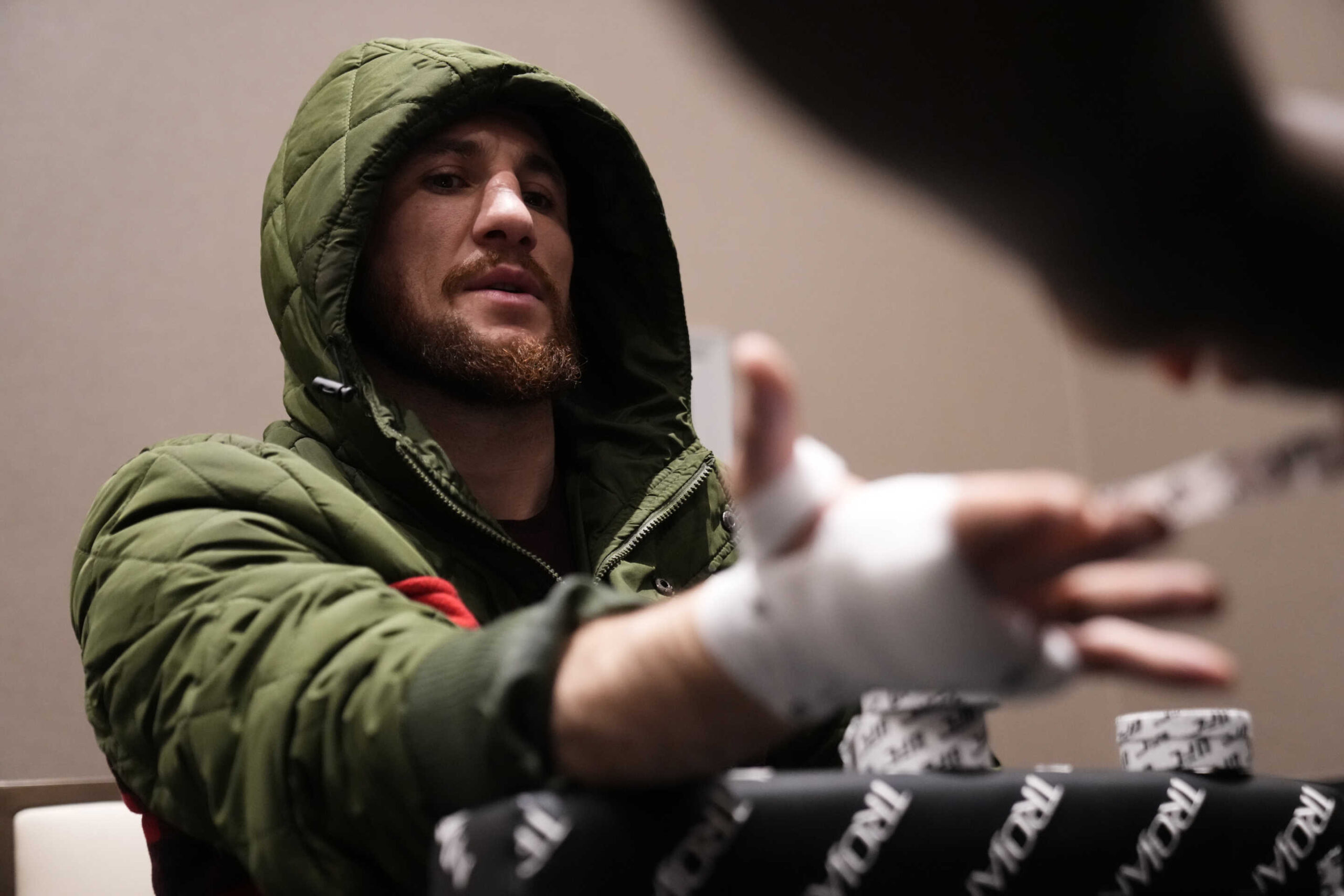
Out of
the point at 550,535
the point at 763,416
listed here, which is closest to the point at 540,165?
the point at 550,535

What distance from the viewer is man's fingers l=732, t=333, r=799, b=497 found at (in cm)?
34

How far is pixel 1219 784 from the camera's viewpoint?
1.65ft

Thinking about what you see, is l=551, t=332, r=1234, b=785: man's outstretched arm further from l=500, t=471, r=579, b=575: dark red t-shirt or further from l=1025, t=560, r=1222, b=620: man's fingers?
l=500, t=471, r=579, b=575: dark red t-shirt

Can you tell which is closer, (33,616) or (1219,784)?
(1219,784)

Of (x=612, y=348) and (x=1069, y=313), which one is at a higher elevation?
(x=1069, y=313)

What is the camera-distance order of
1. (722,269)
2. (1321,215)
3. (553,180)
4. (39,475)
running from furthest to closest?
1. (722,269)
2. (39,475)
3. (553,180)
4. (1321,215)

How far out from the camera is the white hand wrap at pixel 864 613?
12.1 inches

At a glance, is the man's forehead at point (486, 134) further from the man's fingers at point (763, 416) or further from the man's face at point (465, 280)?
the man's fingers at point (763, 416)

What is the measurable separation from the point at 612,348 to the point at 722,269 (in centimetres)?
60

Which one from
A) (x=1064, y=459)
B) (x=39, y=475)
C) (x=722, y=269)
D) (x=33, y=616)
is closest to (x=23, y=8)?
(x=39, y=475)

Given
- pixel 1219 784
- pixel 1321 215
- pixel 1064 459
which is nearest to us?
pixel 1321 215

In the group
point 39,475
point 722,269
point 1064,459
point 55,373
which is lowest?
point 39,475

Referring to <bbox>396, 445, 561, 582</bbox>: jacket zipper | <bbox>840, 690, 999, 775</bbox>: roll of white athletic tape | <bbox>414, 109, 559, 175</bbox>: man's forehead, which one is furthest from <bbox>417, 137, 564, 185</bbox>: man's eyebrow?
<bbox>840, 690, 999, 775</bbox>: roll of white athletic tape

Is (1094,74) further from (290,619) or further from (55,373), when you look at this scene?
(55,373)
